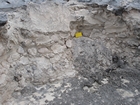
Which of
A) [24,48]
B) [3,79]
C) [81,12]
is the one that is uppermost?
[81,12]

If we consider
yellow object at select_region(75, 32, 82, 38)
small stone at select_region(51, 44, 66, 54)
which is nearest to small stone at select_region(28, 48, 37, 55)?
small stone at select_region(51, 44, 66, 54)

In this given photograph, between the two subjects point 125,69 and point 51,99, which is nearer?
point 51,99

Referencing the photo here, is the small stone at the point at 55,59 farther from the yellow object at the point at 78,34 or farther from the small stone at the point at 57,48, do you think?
the yellow object at the point at 78,34

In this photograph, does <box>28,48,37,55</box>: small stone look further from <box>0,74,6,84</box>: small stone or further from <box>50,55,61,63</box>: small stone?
<box>0,74,6,84</box>: small stone

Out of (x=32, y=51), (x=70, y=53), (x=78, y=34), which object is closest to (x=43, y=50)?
(x=32, y=51)

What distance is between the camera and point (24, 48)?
5.07ft

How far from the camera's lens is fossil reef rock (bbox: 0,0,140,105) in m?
1.47

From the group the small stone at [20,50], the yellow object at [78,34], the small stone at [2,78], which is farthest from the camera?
the yellow object at [78,34]

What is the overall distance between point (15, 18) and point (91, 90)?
78 cm

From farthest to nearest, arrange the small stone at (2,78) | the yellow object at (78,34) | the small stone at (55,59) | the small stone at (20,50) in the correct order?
the yellow object at (78,34) < the small stone at (55,59) < the small stone at (20,50) < the small stone at (2,78)

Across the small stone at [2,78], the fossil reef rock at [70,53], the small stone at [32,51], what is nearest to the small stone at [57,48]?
the fossil reef rock at [70,53]

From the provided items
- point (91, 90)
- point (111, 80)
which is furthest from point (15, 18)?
point (111, 80)

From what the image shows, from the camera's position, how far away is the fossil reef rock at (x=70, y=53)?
4.83 feet

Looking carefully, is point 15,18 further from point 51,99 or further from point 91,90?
point 91,90
